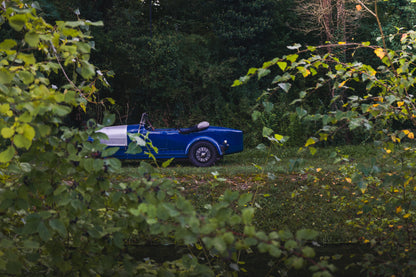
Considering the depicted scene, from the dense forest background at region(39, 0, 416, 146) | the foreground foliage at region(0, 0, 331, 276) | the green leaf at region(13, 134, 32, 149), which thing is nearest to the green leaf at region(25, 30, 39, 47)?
the foreground foliage at region(0, 0, 331, 276)

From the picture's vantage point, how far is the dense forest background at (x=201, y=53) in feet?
48.9

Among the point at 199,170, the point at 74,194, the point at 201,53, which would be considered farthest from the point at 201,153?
the point at 74,194

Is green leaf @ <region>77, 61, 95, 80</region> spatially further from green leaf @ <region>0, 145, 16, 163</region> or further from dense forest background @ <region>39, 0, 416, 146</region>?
dense forest background @ <region>39, 0, 416, 146</region>

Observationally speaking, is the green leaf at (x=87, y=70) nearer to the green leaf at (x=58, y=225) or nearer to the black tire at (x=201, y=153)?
the green leaf at (x=58, y=225)

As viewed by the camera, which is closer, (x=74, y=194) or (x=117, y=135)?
(x=74, y=194)

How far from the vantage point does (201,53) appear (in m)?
15.7

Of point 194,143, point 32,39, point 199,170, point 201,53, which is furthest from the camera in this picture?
point 201,53

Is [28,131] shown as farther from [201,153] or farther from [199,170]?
[201,153]

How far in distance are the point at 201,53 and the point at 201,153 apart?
6.31m

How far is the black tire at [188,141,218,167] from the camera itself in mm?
10414

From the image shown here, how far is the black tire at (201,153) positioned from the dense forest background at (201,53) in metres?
3.84

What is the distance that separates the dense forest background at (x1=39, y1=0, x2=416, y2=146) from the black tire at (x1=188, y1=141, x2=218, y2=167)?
12.6ft

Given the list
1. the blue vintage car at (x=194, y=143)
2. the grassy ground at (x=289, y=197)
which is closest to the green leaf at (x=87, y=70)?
the grassy ground at (x=289, y=197)

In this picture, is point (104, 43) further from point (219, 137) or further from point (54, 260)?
point (54, 260)
